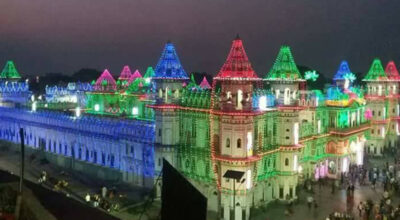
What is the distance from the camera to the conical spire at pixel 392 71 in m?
71.4

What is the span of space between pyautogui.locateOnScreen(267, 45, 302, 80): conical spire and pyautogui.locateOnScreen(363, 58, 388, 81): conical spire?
2851cm

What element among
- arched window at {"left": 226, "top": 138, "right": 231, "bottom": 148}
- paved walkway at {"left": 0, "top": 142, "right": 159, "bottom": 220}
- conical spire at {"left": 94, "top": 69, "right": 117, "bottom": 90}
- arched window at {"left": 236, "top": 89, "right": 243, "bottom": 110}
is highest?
conical spire at {"left": 94, "top": 69, "right": 117, "bottom": 90}

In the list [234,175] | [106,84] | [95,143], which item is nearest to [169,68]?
[234,175]

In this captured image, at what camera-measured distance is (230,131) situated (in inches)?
1409

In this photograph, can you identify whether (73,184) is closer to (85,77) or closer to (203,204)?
(203,204)

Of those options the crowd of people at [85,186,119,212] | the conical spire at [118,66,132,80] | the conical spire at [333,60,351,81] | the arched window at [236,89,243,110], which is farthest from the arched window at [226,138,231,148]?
the conical spire at [118,66,132,80]

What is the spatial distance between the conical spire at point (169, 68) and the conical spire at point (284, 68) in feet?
27.9

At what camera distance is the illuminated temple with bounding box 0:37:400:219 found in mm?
36094

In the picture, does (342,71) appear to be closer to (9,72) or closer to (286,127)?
(286,127)

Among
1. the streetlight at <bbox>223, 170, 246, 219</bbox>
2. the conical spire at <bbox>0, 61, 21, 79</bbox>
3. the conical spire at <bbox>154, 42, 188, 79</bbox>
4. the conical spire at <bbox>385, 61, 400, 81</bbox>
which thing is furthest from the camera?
the conical spire at <bbox>0, 61, 21, 79</bbox>

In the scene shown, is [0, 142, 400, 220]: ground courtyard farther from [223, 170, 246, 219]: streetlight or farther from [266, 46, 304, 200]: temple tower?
[223, 170, 246, 219]: streetlight

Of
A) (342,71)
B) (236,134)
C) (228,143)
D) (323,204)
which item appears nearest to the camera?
(236,134)

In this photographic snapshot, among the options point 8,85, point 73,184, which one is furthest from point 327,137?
point 8,85

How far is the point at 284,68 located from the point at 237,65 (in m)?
8.83
